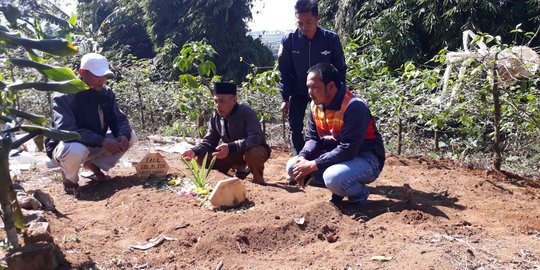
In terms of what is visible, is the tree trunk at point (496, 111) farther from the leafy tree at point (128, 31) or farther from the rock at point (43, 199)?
the leafy tree at point (128, 31)

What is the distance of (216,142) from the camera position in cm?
484

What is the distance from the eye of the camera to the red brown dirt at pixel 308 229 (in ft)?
9.68

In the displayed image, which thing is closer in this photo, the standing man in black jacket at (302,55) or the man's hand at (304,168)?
the man's hand at (304,168)

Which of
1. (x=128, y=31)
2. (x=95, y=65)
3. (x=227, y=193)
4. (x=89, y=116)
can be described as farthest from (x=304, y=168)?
(x=128, y=31)

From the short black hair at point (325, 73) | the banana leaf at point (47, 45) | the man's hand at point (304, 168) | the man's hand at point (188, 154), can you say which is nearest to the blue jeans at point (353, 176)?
the man's hand at point (304, 168)

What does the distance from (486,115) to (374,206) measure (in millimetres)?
2000

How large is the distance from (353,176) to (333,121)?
Result: 1.42 ft

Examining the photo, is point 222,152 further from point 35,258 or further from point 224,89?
point 35,258

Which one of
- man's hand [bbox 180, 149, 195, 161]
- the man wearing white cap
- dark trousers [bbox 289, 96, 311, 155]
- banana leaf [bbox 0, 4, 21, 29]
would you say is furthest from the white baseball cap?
banana leaf [bbox 0, 4, 21, 29]

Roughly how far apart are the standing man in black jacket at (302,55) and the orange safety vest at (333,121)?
0.75m

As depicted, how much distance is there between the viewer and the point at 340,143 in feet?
12.5

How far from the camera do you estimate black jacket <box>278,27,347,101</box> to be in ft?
15.3

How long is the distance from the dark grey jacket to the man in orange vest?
24.9 inches

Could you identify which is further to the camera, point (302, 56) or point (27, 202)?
point (302, 56)
